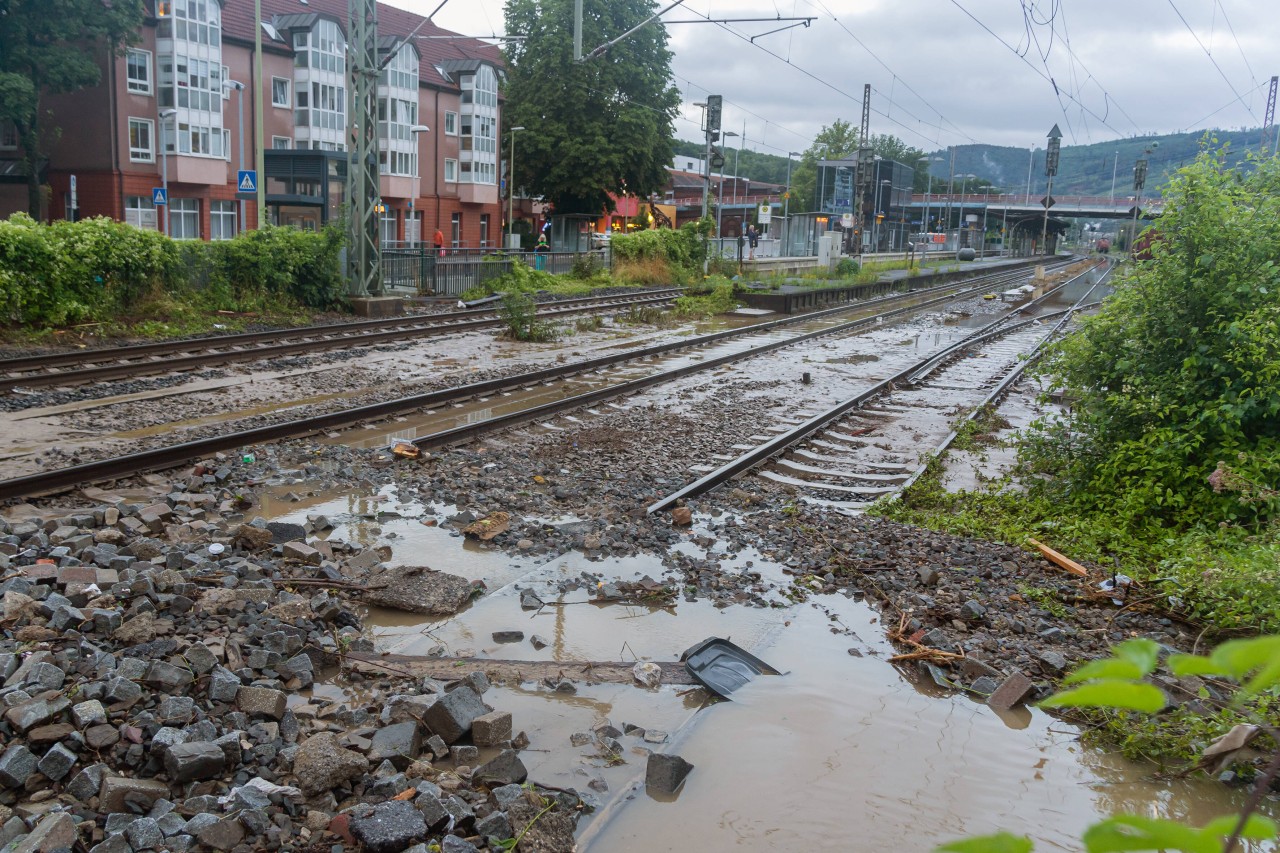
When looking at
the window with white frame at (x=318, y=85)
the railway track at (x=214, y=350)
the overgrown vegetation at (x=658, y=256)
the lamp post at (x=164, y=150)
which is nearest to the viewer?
the railway track at (x=214, y=350)

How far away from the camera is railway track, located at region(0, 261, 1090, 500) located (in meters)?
9.08

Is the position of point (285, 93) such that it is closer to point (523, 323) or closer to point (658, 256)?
point (658, 256)

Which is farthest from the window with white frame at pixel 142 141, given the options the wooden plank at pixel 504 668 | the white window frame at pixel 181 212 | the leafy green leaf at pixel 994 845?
the leafy green leaf at pixel 994 845

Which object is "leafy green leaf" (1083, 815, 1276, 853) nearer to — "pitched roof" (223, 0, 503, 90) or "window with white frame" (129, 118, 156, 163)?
"pitched roof" (223, 0, 503, 90)

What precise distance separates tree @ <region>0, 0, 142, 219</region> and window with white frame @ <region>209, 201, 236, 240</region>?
7524 mm

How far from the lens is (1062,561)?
7.73m

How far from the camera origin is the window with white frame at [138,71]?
41875 mm

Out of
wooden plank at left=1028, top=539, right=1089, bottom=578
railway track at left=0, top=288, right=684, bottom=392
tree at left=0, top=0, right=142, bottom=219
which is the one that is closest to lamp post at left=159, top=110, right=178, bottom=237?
tree at left=0, top=0, right=142, bottom=219

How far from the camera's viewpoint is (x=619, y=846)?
4.29 meters

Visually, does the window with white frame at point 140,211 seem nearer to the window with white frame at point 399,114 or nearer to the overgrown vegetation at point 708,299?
the window with white frame at point 399,114

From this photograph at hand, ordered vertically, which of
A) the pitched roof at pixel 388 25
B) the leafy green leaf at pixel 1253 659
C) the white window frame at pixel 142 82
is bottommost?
the leafy green leaf at pixel 1253 659

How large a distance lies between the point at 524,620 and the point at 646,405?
8150 mm

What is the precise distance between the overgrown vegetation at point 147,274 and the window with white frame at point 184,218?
78.1 ft

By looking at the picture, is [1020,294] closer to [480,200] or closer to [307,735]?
[480,200]
